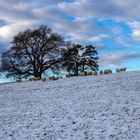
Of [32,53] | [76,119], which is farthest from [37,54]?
[76,119]

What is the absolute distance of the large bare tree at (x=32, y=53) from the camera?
171ft

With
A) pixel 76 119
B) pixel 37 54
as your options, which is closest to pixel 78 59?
pixel 37 54

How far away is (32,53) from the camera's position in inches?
2087

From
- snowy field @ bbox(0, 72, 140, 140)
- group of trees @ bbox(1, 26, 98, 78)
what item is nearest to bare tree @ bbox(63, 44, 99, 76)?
group of trees @ bbox(1, 26, 98, 78)

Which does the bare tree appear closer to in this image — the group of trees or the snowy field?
the group of trees

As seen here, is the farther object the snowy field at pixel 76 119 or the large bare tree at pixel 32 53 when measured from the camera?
the large bare tree at pixel 32 53

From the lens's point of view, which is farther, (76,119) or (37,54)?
(37,54)

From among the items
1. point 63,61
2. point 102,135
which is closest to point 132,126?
point 102,135

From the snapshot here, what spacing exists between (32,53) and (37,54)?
732 mm

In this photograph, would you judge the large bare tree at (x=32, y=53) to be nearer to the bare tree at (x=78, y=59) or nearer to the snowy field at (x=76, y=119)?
the bare tree at (x=78, y=59)

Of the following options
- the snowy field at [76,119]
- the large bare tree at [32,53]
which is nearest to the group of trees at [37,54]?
the large bare tree at [32,53]

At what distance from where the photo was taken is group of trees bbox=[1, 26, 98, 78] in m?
52.2

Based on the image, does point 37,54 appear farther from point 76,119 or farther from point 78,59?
point 76,119

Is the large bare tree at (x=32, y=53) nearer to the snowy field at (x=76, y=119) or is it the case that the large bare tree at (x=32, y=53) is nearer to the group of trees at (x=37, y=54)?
the group of trees at (x=37, y=54)
